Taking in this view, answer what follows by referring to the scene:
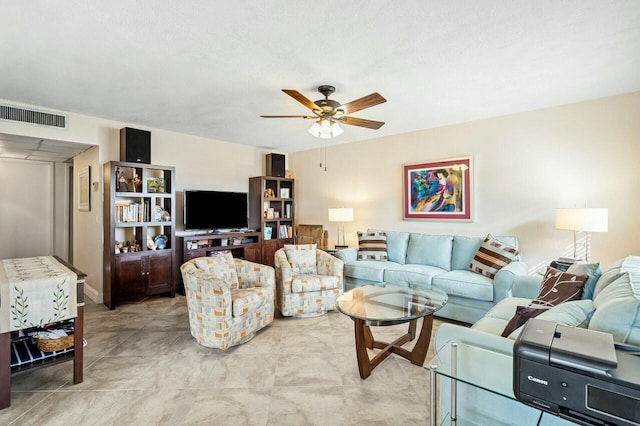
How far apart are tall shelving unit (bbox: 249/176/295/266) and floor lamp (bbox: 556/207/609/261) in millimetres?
4228

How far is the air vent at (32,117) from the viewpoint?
11.6 ft

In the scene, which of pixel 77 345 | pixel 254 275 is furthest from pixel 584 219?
pixel 77 345

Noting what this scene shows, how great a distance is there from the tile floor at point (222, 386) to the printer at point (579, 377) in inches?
44.5

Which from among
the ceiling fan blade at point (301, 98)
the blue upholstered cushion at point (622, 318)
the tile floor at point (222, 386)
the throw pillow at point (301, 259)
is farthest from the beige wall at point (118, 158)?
the blue upholstered cushion at point (622, 318)

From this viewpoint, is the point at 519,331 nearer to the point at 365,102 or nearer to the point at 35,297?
the point at 365,102

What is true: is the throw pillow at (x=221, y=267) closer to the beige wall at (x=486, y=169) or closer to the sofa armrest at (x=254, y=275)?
the sofa armrest at (x=254, y=275)

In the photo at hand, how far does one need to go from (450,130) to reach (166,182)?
4141 mm

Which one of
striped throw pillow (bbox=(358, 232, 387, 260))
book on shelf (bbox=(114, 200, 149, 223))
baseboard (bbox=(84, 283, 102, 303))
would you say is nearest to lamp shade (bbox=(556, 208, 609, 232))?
striped throw pillow (bbox=(358, 232, 387, 260))

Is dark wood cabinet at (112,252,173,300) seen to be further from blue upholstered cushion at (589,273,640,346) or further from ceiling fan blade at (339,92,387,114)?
blue upholstered cushion at (589,273,640,346)

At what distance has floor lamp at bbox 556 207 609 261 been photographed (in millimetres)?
2918

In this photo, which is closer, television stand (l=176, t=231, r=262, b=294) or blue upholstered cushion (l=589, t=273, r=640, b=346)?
blue upholstered cushion (l=589, t=273, r=640, b=346)

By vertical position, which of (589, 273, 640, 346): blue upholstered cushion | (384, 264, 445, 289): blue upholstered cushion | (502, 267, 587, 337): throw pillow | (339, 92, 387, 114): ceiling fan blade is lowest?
(384, 264, 445, 289): blue upholstered cushion

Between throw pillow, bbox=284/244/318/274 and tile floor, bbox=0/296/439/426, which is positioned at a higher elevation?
throw pillow, bbox=284/244/318/274

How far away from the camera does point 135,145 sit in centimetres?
434
